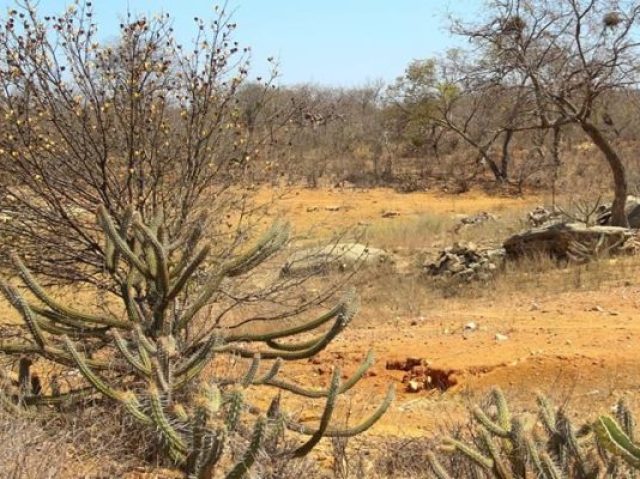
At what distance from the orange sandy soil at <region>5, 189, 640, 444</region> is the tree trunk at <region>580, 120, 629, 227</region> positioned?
7.66 ft

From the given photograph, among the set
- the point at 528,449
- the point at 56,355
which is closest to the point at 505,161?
the point at 56,355

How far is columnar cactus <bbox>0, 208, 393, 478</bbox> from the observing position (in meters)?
3.18

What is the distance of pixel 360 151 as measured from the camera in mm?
33125

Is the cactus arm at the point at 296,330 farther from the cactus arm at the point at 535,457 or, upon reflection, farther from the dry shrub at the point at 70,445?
the cactus arm at the point at 535,457

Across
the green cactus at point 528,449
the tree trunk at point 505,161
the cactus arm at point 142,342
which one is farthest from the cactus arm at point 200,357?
the tree trunk at point 505,161

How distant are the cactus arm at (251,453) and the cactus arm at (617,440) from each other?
1.16 metres

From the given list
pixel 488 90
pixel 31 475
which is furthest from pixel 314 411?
pixel 488 90

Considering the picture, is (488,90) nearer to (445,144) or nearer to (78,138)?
(78,138)

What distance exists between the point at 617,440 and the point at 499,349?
206 inches

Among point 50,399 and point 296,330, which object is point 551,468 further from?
point 50,399

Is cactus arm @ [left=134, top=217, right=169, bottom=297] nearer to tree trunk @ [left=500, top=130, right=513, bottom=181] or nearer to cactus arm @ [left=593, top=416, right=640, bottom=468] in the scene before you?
cactus arm @ [left=593, top=416, right=640, bottom=468]

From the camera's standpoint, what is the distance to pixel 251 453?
3.02 m

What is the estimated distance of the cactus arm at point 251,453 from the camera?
295 cm

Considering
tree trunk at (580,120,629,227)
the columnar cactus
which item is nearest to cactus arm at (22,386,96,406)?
the columnar cactus
